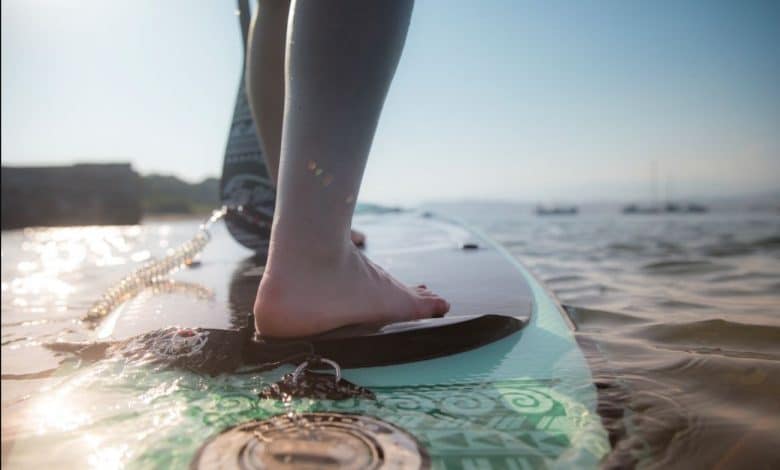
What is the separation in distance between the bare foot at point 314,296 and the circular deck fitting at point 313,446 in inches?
11.7

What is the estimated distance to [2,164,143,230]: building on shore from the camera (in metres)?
16.4

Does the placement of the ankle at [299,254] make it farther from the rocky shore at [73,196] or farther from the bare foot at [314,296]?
the rocky shore at [73,196]

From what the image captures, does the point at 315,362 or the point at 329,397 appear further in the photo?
the point at 315,362

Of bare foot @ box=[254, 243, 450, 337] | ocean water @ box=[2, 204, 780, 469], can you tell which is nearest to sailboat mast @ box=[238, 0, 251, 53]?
ocean water @ box=[2, 204, 780, 469]

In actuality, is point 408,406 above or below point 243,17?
below

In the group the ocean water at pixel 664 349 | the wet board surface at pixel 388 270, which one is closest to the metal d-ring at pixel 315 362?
the wet board surface at pixel 388 270

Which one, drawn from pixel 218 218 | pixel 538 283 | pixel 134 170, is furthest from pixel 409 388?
pixel 134 170

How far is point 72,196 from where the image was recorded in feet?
61.9

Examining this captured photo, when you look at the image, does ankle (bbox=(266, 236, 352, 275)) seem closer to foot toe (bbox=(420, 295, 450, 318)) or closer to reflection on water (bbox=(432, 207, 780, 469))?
foot toe (bbox=(420, 295, 450, 318))

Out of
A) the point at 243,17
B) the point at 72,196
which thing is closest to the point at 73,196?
the point at 72,196

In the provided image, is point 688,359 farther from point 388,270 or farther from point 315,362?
point 388,270

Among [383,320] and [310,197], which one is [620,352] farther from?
[310,197]

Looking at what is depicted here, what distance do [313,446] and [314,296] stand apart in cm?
41

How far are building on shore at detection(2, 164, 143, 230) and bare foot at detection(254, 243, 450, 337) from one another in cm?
1839
